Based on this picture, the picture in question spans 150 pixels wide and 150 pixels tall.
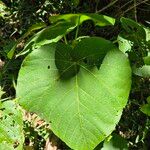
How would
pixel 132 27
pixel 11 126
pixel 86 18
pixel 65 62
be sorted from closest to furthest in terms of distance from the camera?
pixel 86 18, pixel 65 62, pixel 132 27, pixel 11 126

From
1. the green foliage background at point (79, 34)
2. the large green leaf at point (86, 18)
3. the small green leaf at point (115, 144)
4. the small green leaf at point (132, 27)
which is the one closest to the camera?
the large green leaf at point (86, 18)

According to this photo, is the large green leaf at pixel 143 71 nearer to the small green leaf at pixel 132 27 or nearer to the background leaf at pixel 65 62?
the small green leaf at pixel 132 27

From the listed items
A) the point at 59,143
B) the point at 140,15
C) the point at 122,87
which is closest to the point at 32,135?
the point at 59,143

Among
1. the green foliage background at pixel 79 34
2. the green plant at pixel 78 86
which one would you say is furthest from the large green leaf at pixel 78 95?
the green foliage background at pixel 79 34

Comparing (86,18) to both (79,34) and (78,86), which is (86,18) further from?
(79,34)

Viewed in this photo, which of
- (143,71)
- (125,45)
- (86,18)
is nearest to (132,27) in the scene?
(125,45)
